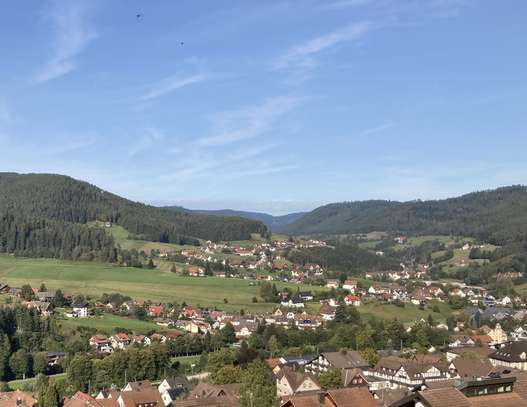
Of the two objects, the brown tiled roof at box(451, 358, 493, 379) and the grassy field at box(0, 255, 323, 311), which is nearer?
the brown tiled roof at box(451, 358, 493, 379)

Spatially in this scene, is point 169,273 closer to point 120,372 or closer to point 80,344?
point 80,344

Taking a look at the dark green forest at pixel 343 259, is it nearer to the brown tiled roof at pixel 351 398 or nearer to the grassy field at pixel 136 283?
the grassy field at pixel 136 283

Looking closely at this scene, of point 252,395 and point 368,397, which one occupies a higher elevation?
point 368,397

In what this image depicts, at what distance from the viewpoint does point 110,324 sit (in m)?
90.6

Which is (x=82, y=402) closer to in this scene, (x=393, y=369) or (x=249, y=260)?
(x=393, y=369)

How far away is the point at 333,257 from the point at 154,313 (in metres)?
87.5

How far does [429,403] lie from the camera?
50.1 ft

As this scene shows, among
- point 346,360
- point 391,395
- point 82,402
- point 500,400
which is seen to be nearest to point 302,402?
point 500,400

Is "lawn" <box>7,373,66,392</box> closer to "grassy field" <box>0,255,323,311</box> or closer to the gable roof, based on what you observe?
the gable roof

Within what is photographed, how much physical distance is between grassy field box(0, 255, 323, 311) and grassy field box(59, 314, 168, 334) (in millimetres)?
14870

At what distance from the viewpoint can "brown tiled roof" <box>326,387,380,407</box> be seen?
82.7 feet

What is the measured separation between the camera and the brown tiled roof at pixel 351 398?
25203 mm

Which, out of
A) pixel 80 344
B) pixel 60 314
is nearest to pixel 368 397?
pixel 80 344

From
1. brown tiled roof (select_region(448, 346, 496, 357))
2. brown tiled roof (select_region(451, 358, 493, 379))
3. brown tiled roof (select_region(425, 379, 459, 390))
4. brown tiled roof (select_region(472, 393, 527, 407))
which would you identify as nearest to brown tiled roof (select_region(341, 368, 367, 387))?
brown tiled roof (select_region(451, 358, 493, 379))
